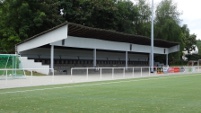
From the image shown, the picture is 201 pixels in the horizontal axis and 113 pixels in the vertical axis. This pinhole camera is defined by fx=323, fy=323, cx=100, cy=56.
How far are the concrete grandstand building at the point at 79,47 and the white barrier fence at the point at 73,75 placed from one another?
5584 mm

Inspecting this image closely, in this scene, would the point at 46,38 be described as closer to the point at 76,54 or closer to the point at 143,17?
the point at 76,54

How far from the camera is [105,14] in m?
60.3

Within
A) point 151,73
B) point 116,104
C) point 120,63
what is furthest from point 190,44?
point 116,104

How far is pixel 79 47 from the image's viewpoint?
43.7 m

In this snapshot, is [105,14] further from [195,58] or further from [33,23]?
[195,58]

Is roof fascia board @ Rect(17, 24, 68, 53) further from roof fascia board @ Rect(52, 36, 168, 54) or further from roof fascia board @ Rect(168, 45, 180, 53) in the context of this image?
roof fascia board @ Rect(168, 45, 180, 53)

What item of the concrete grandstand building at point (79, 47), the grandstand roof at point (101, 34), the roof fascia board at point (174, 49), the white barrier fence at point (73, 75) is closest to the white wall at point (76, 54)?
the concrete grandstand building at point (79, 47)

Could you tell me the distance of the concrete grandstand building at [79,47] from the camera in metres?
39.2

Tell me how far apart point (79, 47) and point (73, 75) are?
9.86m

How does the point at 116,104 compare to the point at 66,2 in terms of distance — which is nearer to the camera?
the point at 116,104

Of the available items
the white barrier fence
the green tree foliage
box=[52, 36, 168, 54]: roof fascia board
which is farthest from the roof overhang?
the green tree foliage

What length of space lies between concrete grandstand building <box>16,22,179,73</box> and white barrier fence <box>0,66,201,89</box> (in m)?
5.58

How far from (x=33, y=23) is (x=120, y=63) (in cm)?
2087

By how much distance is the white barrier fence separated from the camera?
81.7ft
